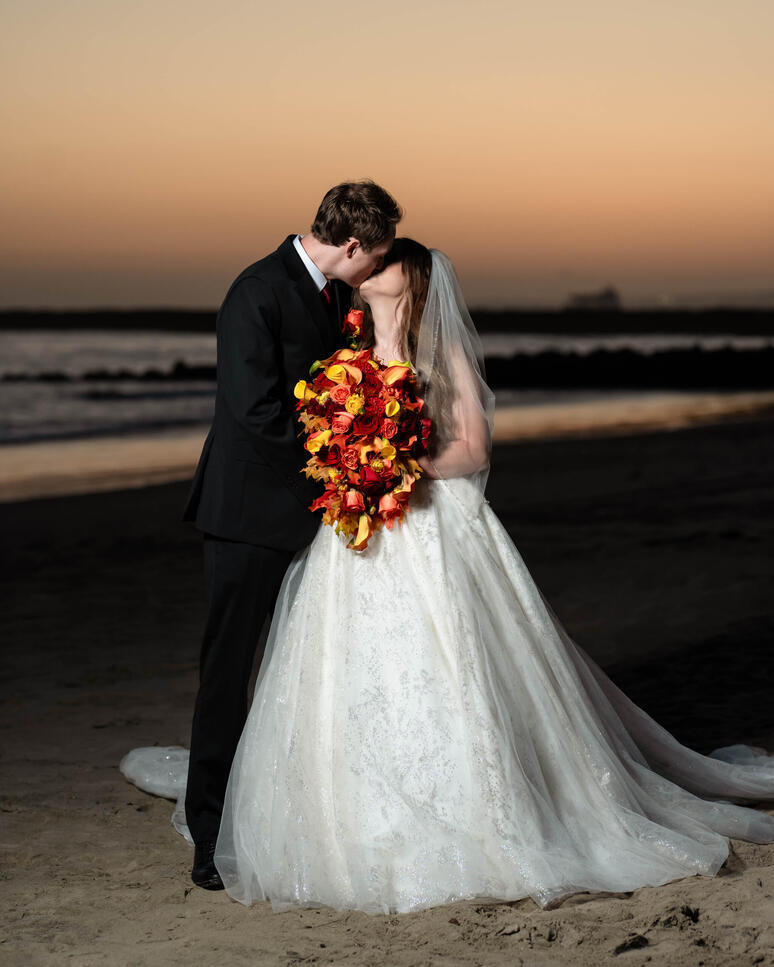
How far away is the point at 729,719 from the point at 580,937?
8.00 ft

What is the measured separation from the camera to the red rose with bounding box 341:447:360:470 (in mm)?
3836

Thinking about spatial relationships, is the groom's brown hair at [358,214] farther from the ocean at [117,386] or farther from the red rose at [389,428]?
the ocean at [117,386]

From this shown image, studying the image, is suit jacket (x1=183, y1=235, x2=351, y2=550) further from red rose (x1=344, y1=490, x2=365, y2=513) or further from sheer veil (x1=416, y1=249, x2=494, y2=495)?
sheer veil (x1=416, y1=249, x2=494, y2=495)

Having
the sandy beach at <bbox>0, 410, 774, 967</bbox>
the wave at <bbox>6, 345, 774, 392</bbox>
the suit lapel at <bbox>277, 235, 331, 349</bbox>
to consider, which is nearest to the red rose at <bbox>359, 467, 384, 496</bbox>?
the suit lapel at <bbox>277, 235, 331, 349</bbox>

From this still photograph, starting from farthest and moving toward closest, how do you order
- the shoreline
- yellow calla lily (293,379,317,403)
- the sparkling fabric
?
the shoreline → yellow calla lily (293,379,317,403) → the sparkling fabric

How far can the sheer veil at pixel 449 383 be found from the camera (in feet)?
13.5

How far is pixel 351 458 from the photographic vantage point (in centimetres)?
384

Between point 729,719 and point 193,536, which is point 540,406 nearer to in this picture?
point 193,536

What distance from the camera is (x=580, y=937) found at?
11.6 feet

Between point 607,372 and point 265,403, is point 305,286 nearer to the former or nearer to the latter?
point 265,403

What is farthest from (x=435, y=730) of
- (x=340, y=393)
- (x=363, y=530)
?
(x=340, y=393)

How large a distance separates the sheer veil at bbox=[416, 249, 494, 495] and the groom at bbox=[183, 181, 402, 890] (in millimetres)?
274

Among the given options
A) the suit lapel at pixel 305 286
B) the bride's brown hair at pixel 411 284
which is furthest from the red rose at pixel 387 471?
the suit lapel at pixel 305 286

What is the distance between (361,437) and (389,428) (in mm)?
96
